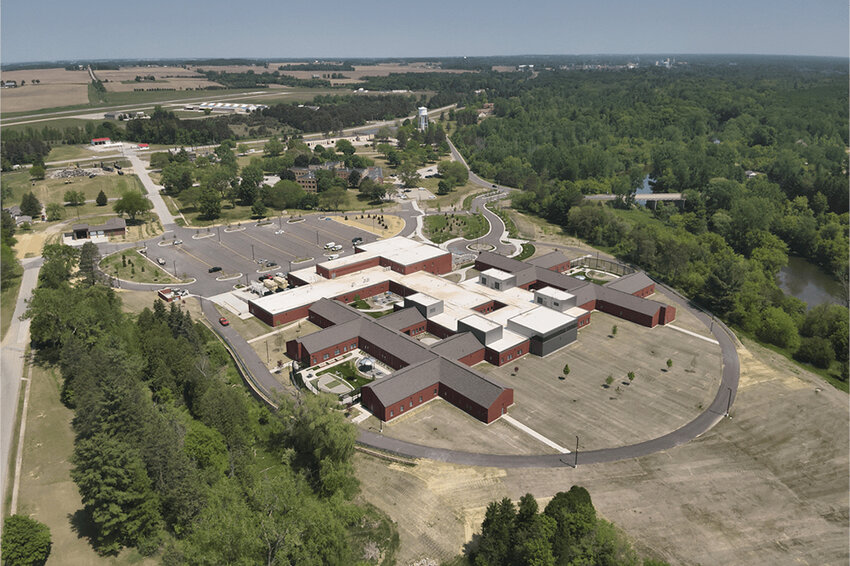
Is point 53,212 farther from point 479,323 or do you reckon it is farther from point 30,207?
point 479,323

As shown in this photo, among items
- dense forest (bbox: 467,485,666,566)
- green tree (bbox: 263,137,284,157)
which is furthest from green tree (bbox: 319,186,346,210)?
dense forest (bbox: 467,485,666,566)

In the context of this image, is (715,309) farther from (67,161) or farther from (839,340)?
(67,161)

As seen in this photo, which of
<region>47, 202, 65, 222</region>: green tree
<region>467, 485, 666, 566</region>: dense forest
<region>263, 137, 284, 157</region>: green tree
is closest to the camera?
<region>467, 485, 666, 566</region>: dense forest

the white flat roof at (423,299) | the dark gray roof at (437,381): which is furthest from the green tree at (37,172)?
the dark gray roof at (437,381)

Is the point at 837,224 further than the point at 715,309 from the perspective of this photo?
Yes

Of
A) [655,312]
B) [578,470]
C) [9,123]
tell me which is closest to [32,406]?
[578,470]

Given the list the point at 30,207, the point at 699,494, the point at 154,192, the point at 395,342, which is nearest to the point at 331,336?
the point at 395,342

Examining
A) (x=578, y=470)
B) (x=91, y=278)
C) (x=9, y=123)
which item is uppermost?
(x=9, y=123)

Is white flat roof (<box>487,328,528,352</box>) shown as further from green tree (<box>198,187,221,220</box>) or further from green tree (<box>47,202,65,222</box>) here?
green tree (<box>47,202,65,222</box>)
